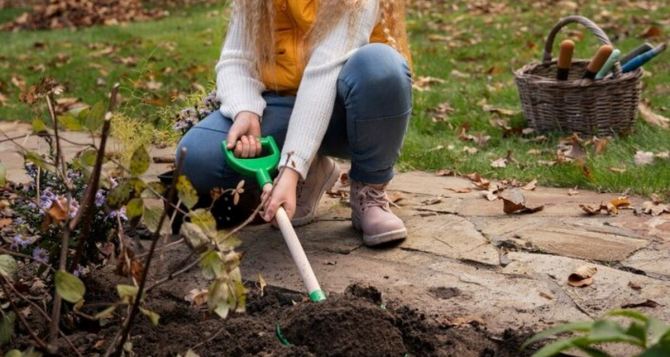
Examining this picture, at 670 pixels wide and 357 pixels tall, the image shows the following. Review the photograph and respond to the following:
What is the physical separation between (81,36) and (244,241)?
269 inches

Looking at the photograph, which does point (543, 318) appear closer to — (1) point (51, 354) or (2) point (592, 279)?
(2) point (592, 279)

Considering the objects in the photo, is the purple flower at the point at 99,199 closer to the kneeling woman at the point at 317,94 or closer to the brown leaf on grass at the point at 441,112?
the kneeling woman at the point at 317,94

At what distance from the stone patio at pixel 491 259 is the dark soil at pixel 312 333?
118 mm

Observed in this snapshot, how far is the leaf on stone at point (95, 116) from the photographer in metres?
1.72

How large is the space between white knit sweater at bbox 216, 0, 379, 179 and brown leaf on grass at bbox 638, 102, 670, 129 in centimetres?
214

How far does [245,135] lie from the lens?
2807 millimetres

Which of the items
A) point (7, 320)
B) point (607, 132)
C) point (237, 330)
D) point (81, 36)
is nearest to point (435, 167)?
point (607, 132)

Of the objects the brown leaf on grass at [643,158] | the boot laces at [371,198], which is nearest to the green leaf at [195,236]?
the boot laces at [371,198]

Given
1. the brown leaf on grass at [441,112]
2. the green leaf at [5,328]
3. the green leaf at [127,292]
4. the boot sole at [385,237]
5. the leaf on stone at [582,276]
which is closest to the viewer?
the green leaf at [127,292]

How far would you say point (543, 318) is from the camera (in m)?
→ 2.29

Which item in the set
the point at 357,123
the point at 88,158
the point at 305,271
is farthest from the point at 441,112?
the point at 88,158

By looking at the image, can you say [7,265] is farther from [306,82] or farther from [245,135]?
[306,82]

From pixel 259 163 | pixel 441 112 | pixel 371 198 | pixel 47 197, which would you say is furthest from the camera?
pixel 441 112

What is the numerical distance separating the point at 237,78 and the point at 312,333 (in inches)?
46.2
